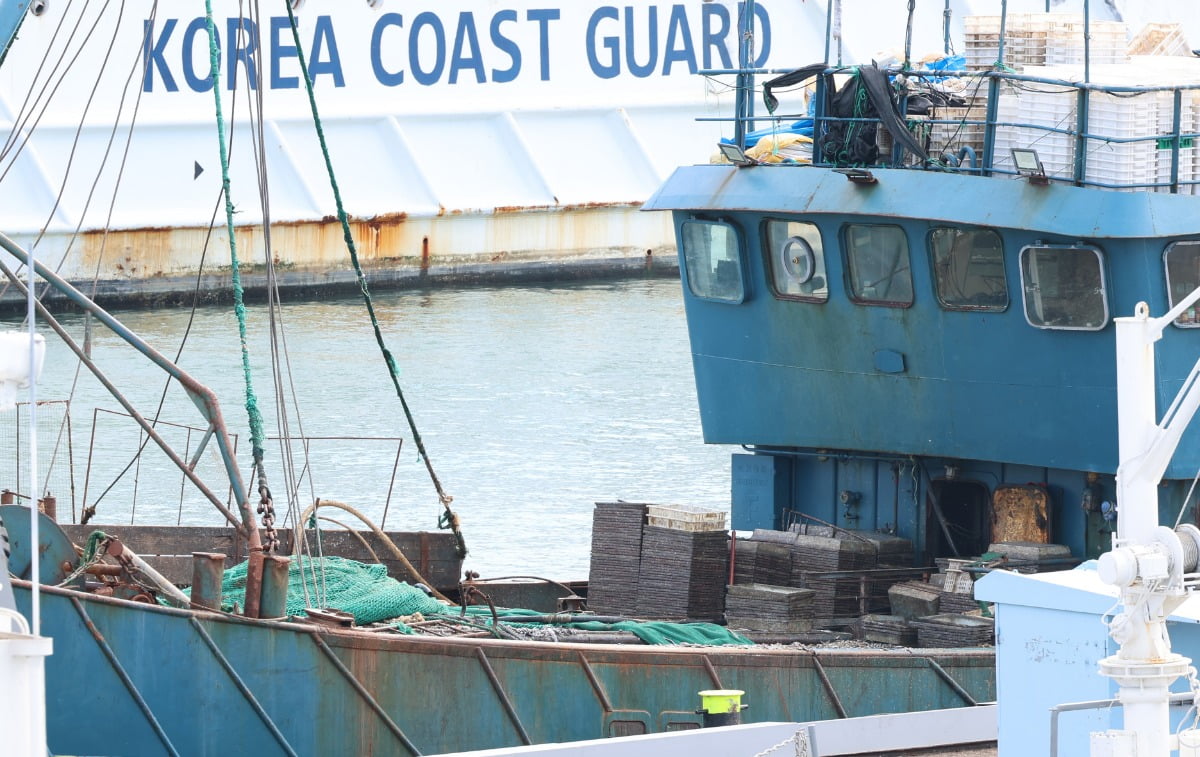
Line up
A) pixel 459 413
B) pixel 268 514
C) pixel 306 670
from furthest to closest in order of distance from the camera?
pixel 459 413, pixel 306 670, pixel 268 514

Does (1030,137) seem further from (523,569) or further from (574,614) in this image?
(523,569)

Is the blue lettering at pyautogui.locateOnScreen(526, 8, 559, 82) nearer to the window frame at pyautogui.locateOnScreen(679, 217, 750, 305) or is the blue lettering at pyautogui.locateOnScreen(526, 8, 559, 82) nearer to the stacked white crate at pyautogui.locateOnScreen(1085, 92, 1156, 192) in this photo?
the window frame at pyautogui.locateOnScreen(679, 217, 750, 305)

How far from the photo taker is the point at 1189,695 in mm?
8117

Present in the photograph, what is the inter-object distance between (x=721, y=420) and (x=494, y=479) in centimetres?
1016

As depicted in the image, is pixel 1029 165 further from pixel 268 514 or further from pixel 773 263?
pixel 268 514

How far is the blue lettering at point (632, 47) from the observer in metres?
39.5

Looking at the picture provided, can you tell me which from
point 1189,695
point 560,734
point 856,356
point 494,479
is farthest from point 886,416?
point 494,479

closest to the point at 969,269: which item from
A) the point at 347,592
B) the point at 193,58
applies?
the point at 347,592

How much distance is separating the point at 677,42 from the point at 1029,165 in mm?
27618

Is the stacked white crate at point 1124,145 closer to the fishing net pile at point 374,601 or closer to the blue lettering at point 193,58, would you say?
the fishing net pile at point 374,601

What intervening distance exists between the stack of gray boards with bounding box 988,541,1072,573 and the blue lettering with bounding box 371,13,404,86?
2653 centimetres

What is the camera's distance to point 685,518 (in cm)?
1353

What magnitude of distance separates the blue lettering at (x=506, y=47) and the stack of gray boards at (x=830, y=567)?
2632 cm

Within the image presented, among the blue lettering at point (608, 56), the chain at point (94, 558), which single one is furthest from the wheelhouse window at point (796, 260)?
the blue lettering at point (608, 56)
